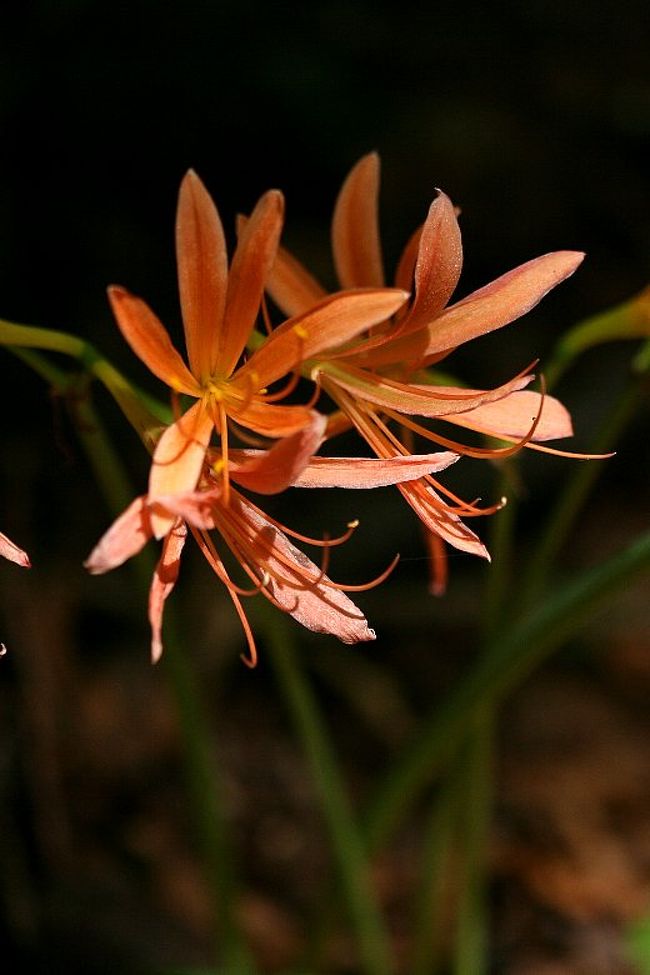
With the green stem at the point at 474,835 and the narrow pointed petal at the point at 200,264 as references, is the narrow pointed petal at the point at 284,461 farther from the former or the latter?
the green stem at the point at 474,835

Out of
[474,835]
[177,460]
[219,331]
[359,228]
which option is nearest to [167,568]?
[177,460]

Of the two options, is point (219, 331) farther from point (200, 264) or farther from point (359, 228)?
point (359, 228)

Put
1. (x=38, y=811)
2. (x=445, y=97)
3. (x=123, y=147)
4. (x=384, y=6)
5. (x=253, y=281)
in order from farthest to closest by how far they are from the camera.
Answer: (x=445, y=97)
(x=384, y=6)
(x=123, y=147)
(x=38, y=811)
(x=253, y=281)

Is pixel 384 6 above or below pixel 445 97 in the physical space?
above

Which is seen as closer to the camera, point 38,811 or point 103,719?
point 38,811

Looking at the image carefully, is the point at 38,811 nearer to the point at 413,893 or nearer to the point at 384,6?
the point at 413,893

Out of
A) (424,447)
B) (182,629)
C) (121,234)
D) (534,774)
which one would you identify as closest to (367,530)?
(424,447)

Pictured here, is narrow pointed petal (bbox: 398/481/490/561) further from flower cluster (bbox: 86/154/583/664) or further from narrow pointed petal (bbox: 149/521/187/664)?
narrow pointed petal (bbox: 149/521/187/664)
